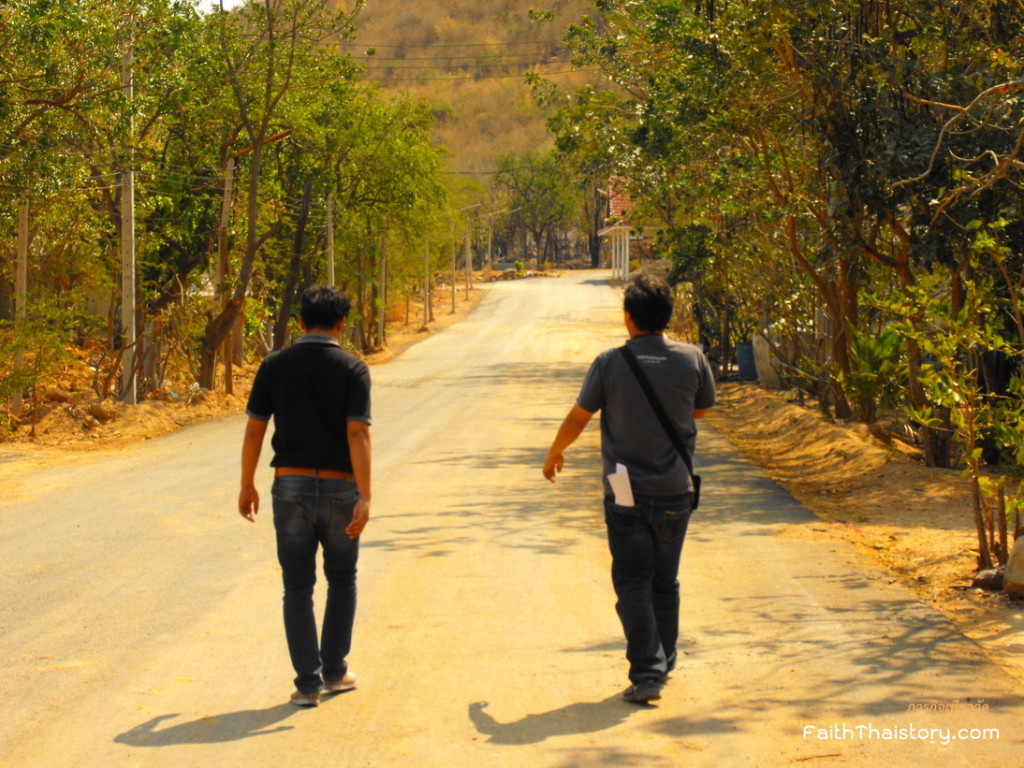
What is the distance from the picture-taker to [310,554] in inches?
208

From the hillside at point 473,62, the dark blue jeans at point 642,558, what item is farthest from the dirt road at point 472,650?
the hillside at point 473,62

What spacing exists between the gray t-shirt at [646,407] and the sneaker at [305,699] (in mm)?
1558

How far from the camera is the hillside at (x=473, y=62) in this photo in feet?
462

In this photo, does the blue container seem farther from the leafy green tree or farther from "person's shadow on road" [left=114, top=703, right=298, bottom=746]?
the leafy green tree

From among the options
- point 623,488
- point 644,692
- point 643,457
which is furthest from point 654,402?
point 644,692

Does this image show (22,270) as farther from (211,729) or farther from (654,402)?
(654,402)

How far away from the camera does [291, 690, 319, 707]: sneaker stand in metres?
5.22

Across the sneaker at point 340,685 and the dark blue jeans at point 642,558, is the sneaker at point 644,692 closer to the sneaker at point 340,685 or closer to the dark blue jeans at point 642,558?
the dark blue jeans at point 642,558

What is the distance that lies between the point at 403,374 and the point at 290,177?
6.86 m

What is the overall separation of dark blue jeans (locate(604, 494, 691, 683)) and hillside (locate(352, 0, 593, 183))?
382 feet

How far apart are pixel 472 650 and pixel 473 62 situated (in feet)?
536

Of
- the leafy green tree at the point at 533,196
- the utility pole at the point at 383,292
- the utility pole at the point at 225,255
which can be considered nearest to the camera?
the utility pole at the point at 225,255

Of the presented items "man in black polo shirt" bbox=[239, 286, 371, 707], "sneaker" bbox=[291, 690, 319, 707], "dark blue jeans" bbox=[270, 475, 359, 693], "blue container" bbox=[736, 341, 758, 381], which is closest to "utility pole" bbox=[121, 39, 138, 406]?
"blue container" bbox=[736, 341, 758, 381]

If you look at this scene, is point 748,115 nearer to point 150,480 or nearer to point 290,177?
point 150,480
